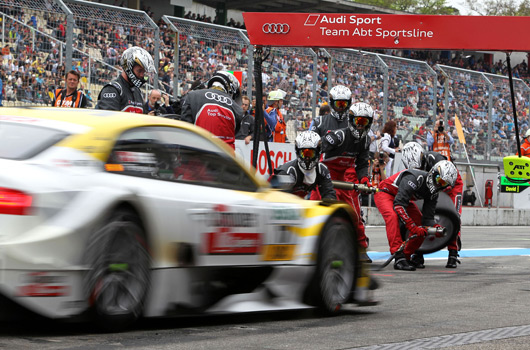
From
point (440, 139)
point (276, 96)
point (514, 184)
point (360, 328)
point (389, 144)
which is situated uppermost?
point (276, 96)

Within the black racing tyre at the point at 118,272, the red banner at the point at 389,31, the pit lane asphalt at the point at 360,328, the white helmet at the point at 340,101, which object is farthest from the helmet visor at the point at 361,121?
the black racing tyre at the point at 118,272

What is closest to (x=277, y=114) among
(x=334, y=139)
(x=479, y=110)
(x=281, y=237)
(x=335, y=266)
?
(x=334, y=139)

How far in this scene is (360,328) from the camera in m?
6.08

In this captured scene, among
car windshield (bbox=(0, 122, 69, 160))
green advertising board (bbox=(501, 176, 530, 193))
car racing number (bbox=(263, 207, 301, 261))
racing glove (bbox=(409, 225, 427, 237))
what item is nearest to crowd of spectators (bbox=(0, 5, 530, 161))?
green advertising board (bbox=(501, 176, 530, 193))

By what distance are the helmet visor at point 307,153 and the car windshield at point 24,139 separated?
4693 mm

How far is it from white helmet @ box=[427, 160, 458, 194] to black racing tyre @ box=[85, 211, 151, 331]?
6194 millimetres

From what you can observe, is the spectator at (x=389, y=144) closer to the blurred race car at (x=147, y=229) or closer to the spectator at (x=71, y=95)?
the spectator at (x=71, y=95)

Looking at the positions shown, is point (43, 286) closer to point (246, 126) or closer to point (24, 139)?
point (24, 139)

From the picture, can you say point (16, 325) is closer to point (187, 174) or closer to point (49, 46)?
point (187, 174)

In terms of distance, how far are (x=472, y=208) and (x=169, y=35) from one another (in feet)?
32.4

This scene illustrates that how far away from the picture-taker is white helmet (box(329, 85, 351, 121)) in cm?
1157

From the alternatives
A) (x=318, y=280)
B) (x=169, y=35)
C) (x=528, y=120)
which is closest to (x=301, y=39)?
(x=169, y=35)

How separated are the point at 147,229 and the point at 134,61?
428cm

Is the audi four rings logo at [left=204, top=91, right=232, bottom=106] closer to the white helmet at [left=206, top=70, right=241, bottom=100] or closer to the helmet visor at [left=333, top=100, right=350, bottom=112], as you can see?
the white helmet at [left=206, top=70, right=241, bottom=100]
